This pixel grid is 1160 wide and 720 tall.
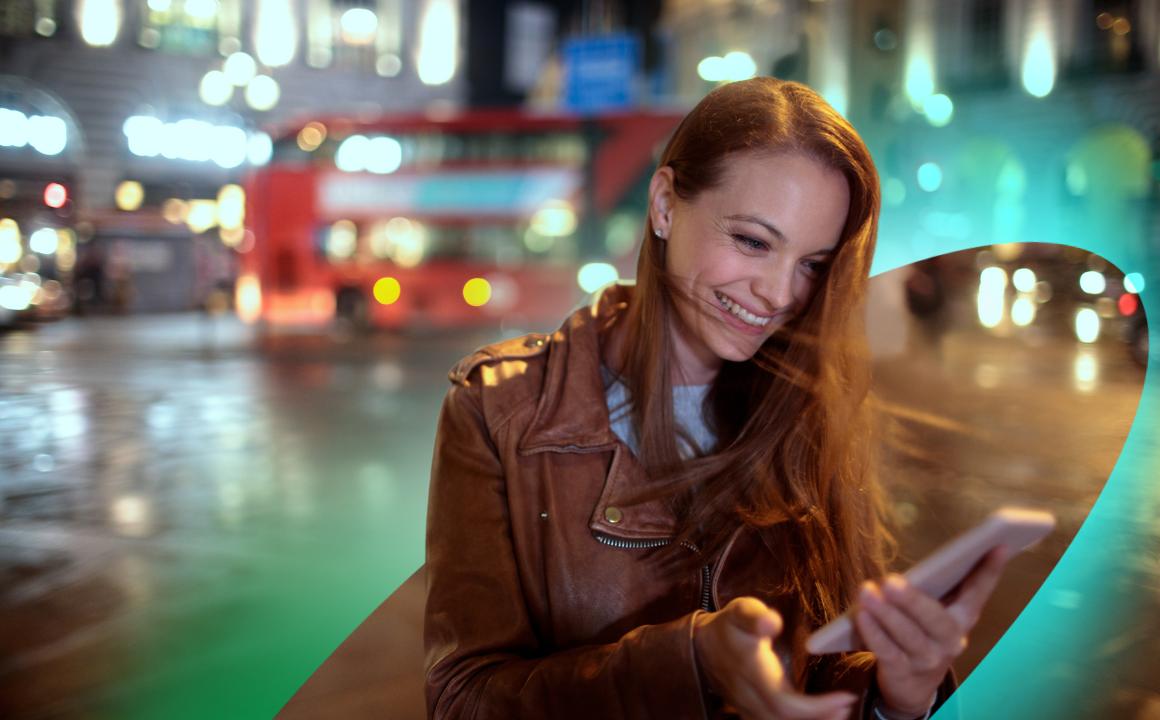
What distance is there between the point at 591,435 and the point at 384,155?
9127 mm

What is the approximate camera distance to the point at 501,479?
Answer: 993 millimetres

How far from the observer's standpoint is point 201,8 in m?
2.28

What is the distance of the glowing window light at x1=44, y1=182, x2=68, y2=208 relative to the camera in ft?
5.65

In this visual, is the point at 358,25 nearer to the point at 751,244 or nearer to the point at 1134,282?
the point at 751,244

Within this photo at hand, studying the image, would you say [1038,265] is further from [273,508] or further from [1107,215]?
[273,508]

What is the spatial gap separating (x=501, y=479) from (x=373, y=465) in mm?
2593

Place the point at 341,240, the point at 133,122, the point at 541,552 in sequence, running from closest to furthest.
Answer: the point at 541,552
the point at 133,122
the point at 341,240

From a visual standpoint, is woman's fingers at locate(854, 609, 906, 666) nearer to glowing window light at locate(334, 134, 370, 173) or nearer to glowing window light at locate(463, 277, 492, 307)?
glowing window light at locate(463, 277, 492, 307)

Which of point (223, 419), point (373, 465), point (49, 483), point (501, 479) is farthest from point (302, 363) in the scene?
point (501, 479)

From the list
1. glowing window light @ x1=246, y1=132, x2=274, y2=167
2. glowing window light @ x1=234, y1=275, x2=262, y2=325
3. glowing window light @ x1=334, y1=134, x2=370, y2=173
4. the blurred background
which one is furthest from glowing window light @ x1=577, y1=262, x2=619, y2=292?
the blurred background

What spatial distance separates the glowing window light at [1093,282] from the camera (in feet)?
3.23

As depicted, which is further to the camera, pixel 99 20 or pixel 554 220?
pixel 554 220

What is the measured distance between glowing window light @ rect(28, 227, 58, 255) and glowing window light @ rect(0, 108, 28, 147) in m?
0.22

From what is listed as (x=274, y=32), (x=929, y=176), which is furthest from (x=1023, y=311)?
(x=274, y=32)
